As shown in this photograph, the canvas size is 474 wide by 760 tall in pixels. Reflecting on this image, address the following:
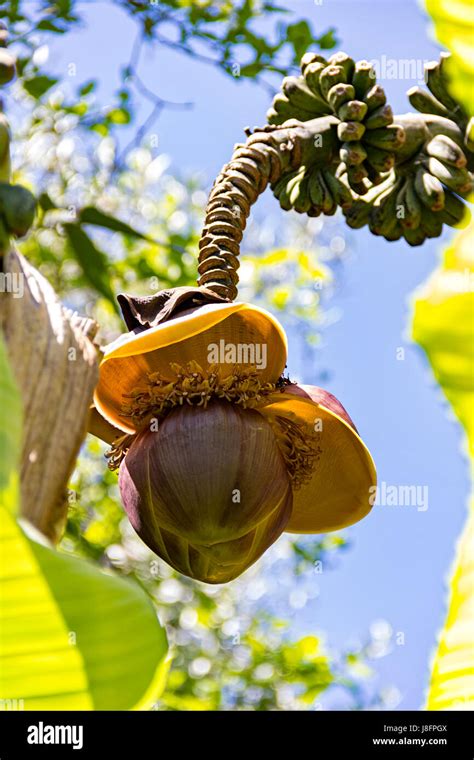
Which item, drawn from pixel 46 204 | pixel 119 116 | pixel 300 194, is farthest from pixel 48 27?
pixel 300 194

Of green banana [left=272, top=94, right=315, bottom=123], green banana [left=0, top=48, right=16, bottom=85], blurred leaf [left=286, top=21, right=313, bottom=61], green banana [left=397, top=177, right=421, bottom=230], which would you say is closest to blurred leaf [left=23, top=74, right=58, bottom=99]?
blurred leaf [left=286, top=21, right=313, bottom=61]

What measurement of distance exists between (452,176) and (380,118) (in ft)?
0.32

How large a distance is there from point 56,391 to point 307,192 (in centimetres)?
53

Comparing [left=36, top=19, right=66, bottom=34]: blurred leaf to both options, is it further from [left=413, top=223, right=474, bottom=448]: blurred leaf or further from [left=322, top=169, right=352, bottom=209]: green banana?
[left=413, top=223, right=474, bottom=448]: blurred leaf

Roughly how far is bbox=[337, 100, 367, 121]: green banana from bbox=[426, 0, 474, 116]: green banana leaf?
550 millimetres

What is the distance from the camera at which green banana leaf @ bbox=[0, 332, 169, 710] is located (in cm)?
25

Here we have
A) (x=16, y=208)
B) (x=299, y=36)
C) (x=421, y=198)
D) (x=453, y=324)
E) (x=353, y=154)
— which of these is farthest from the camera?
(x=299, y=36)

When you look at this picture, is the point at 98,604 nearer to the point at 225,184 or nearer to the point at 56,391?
the point at 56,391

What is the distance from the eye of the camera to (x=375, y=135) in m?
0.79

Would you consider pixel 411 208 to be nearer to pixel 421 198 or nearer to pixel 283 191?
pixel 421 198

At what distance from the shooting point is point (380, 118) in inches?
30.8

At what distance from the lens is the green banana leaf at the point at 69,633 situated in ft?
0.81
